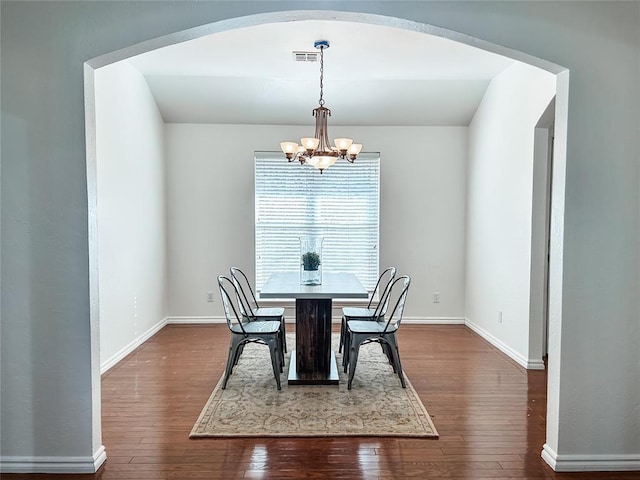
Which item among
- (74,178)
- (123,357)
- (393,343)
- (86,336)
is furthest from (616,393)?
(123,357)

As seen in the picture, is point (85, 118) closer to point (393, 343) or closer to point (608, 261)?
point (393, 343)

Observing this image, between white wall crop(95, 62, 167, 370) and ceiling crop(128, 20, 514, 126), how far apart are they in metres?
0.45

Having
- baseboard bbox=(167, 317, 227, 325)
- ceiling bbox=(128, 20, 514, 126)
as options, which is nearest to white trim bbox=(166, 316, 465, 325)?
baseboard bbox=(167, 317, 227, 325)

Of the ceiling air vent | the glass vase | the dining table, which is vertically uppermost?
the ceiling air vent

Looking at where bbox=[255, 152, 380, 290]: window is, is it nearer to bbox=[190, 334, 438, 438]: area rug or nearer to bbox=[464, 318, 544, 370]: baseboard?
bbox=[464, 318, 544, 370]: baseboard

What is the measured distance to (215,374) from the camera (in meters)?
3.94

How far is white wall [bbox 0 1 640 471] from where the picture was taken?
2.36 m

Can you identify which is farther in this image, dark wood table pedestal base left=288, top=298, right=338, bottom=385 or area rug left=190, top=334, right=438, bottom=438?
dark wood table pedestal base left=288, top=298, right=338, bottom=385

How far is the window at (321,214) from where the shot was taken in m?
5.85

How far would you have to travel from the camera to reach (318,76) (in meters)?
4.99

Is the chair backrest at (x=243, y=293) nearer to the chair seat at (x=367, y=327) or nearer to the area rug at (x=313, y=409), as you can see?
the area rug at (x=313, y=409)

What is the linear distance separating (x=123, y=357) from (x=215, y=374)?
104 centimetres

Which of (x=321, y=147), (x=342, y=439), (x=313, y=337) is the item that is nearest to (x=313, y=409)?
(x=342, y=439)

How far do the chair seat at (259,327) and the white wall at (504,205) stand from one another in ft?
7.33
